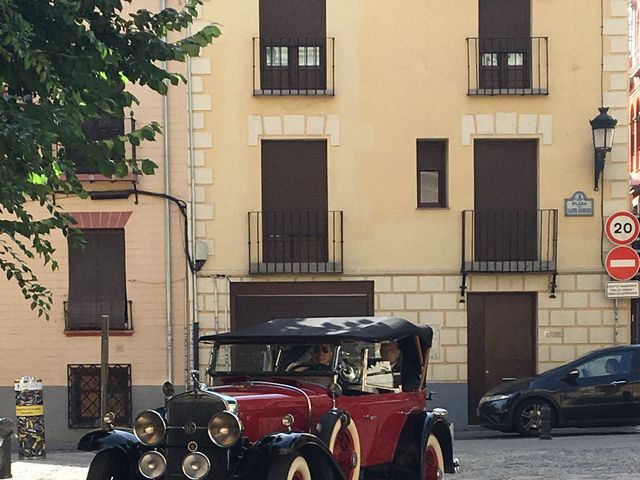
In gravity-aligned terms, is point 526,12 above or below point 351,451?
above

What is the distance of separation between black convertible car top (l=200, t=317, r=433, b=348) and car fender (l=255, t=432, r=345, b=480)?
1462 mm

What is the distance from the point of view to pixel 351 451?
1133 centimetres

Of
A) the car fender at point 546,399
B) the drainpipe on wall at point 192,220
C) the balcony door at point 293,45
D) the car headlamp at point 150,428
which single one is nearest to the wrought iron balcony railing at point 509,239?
the car fender at point 546,399

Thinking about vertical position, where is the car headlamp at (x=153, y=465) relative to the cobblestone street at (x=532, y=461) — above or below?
above

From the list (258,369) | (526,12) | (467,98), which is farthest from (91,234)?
(258,369)

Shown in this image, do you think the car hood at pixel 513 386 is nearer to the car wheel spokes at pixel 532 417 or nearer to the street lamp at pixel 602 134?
the car wheel spokes at pixel 532 417

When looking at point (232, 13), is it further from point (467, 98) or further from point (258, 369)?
point (258, 369)

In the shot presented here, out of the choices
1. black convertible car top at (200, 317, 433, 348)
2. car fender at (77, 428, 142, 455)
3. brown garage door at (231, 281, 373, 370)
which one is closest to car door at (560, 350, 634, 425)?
brown garage door at (231, 281, 373, 370)

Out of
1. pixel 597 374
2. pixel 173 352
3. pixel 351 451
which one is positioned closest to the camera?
pixel 351 451

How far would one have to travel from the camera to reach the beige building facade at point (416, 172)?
2328cm

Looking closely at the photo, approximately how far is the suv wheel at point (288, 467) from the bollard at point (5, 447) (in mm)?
6382

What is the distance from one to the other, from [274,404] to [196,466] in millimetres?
960

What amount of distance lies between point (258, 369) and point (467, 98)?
40.9ft

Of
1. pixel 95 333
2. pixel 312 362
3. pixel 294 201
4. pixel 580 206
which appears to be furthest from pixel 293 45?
pixel 312 362
